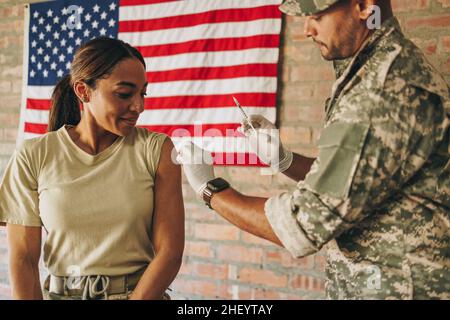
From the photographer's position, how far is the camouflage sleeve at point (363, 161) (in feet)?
3.76

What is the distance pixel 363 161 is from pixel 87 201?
0.80m

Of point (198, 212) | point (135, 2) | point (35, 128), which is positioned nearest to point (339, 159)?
point (198, 212)

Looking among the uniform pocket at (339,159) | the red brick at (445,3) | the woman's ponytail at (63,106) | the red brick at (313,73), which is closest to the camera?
the uniform pocket at (339,159)

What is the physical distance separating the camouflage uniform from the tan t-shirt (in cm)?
45

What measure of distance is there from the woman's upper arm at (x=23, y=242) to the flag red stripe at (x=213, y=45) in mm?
1263

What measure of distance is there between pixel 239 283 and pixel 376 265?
1.30 m

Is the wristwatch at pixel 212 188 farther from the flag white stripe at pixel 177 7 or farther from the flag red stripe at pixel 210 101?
the flag white stripe at pixel 177 7

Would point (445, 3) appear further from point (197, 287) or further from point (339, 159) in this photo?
point (197, 287)

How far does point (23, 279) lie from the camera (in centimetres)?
156

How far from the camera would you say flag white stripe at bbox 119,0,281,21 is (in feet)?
7.96

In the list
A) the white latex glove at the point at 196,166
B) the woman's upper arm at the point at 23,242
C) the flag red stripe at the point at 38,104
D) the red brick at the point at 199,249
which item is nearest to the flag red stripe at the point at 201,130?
the red brick at the point at 199,249

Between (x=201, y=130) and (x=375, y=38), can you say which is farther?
(x=201, y=130)

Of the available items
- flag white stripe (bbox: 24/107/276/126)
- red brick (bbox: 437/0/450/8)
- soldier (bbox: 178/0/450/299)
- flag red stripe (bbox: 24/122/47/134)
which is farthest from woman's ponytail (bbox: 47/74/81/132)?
red brick (bbox: 437/0/450/8)
